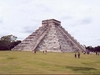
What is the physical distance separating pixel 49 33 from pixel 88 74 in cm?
6364

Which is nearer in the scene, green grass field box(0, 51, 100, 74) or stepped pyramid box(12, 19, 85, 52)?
green grass field box(0, 51, 100, 74)

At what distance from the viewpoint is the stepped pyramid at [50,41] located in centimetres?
7375

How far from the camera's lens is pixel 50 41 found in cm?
7694

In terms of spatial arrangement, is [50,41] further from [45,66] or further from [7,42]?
[45,66]

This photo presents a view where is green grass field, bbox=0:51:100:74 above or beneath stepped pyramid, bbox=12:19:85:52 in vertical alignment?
beneath

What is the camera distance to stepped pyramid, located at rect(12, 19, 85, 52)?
73750mm

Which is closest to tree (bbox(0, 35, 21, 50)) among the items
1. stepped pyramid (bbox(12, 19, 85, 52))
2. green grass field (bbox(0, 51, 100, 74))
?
stepped pyramid (bbox(12, 19, 85, 52))

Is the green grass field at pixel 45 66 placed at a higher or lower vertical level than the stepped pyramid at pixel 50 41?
lower

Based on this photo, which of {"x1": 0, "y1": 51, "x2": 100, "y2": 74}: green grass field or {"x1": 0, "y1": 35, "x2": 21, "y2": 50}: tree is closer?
{"x1": 0, "y1": 51, "x2": 100, "y2": 74}: green grass field

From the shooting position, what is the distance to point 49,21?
87.9m

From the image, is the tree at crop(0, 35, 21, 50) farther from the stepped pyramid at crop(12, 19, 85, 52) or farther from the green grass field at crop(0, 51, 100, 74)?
the green grass field at crop(0, 51, 100, 74)

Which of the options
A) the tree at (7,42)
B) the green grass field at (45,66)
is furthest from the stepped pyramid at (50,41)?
the green grass field at (45,66)

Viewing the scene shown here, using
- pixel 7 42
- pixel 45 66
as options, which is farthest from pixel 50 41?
pixel 45 66

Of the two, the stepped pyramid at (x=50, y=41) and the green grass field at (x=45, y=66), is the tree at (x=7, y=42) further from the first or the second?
the green grass field at (x=45, y=66)
